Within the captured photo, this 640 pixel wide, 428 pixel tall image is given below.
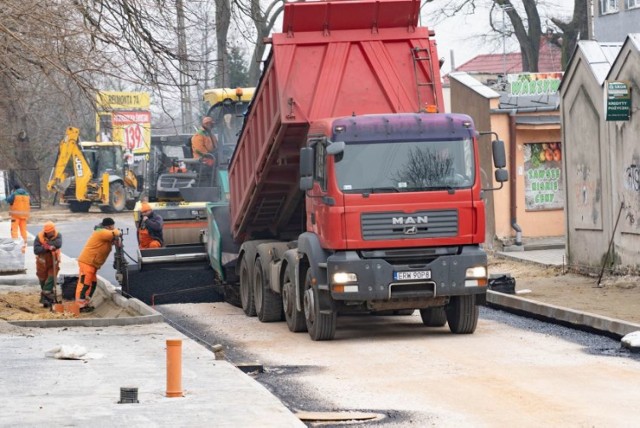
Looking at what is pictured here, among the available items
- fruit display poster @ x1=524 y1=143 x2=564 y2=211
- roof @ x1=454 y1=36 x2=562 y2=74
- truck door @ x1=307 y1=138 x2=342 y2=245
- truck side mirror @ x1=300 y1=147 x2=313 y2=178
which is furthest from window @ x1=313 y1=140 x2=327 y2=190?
roof @ x1=454 y1=36 x2=562 y2=74

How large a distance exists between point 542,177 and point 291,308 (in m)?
14.3

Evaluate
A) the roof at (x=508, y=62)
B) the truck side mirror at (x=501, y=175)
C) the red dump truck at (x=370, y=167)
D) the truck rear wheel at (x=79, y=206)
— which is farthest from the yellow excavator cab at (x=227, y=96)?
the roof at (x=508, y=62)

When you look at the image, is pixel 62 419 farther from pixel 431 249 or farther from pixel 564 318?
pixel 564 318

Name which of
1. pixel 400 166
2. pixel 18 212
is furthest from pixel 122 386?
pixel 18 212

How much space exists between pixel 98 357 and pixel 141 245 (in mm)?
8646

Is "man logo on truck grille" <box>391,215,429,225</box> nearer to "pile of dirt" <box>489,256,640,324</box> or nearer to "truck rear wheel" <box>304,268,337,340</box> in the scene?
"truck rear wheel" <box>304,268,337,340</box>

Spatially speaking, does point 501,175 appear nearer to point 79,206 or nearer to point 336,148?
point 336,148

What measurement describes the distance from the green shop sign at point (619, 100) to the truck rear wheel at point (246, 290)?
6.60 m

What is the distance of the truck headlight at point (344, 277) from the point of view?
15078mm

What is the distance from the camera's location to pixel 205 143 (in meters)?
23.4

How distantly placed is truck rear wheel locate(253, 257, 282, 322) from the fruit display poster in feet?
41.0

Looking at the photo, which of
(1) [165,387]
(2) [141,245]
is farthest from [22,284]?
(1) [165,387]

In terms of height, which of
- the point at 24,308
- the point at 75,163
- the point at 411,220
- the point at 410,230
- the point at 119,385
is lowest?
the point at 24,308

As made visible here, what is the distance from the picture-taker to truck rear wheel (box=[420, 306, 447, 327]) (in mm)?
16837
